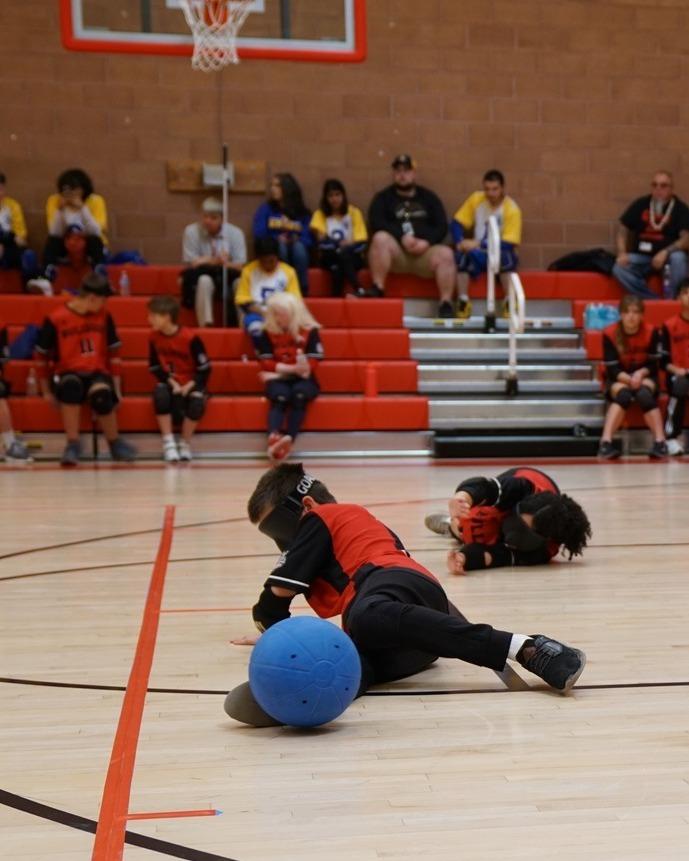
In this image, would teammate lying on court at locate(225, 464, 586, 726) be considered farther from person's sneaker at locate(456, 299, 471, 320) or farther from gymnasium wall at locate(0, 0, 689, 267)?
gymnasium wall at locate(0, 0, 689, 267)

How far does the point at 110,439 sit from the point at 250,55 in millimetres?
4199

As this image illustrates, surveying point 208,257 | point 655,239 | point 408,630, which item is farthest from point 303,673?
point 655,239

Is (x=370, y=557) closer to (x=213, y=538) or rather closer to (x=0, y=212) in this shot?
(x=213, y=538)

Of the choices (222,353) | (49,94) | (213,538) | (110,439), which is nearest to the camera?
(213,538)

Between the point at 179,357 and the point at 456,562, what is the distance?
604 centimetres

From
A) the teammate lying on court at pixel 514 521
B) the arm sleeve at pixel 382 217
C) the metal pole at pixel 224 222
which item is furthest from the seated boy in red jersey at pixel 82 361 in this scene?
the teammate lying on court at pixel 514 521

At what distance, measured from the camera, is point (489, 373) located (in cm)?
1189

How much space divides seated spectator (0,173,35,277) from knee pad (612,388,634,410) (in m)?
6.20

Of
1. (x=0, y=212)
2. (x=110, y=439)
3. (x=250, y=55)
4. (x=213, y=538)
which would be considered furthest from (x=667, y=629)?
(x=0, y=212)

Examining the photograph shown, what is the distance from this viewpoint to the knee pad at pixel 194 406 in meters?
10.5

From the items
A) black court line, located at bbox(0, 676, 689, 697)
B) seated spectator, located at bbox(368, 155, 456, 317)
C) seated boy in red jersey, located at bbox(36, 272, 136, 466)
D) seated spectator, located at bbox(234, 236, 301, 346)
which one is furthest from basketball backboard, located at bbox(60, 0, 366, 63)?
black court line, located at bbox(0, 676, 689, 697)

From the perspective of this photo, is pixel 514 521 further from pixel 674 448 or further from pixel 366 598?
pixel 674 448

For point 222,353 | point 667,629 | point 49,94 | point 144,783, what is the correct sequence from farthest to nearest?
point 49,94 → point 222,353 → point 667,629 → point 144,783

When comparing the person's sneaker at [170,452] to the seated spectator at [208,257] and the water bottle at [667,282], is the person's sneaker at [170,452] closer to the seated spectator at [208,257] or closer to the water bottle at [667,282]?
the seated spectator at [208,257]
